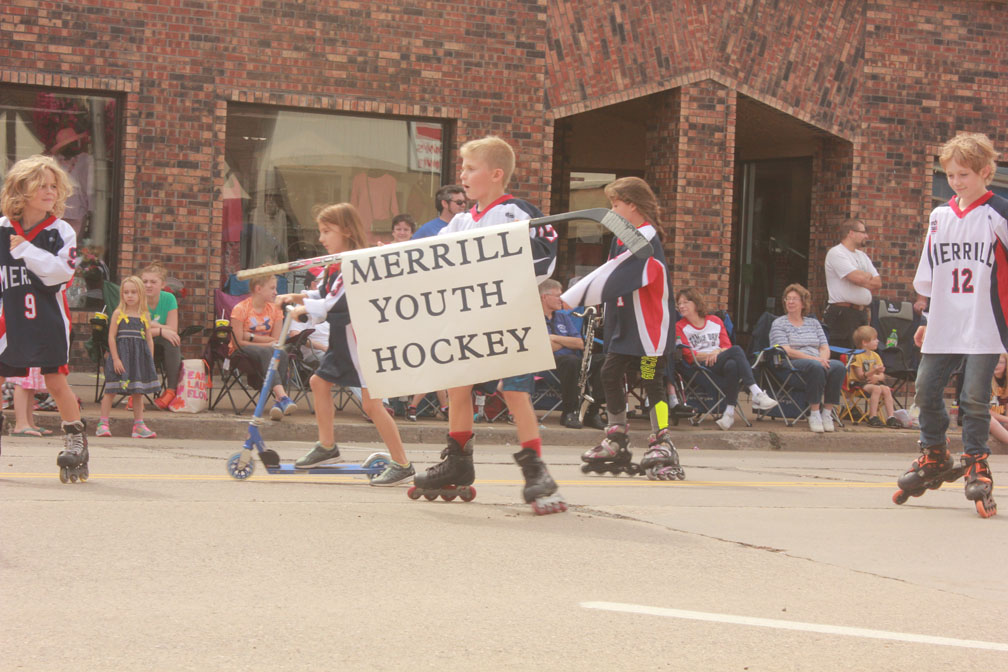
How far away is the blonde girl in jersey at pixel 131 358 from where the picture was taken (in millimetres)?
11984

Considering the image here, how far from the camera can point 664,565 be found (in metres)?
5.91

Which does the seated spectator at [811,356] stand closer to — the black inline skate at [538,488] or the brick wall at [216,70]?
the brick wall at [216,70]

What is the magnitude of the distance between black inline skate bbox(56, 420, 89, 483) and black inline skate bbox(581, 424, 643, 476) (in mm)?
3194

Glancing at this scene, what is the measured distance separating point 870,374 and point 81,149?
9.12m

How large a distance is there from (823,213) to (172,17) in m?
9.09

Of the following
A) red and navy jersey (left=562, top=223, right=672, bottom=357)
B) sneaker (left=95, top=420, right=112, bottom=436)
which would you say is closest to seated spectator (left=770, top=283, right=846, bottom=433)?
red and navy jersey (left=562, top=223, right=672, bottom=357)

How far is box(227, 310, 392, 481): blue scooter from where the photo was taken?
26.0 ft

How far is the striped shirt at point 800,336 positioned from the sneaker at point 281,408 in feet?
18.0

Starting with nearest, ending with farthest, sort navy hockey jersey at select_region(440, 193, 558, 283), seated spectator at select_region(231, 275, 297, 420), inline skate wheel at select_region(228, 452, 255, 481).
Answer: navy hockey jersey at select_region(440, 193, 558, 283) < inline skate wheel at select_region(228, 452, 255, 481) < seated spectator at select_region(231, 275, 297, 420)

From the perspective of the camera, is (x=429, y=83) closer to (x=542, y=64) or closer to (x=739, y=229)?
(x=542, y=64)

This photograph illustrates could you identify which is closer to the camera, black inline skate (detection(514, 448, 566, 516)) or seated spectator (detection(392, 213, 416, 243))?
black inline skate (detection(514, 448, 566, 516))

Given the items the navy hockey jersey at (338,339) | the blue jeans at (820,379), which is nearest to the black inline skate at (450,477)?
the navy hockey jersey at (338,339)

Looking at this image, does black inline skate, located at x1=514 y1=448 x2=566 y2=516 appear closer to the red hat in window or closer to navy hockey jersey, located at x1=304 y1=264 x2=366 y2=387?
navy hockey jersey, located at x1=304 y1=264 x2=366 y2=387

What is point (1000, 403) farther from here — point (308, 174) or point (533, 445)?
point (533, 445)
